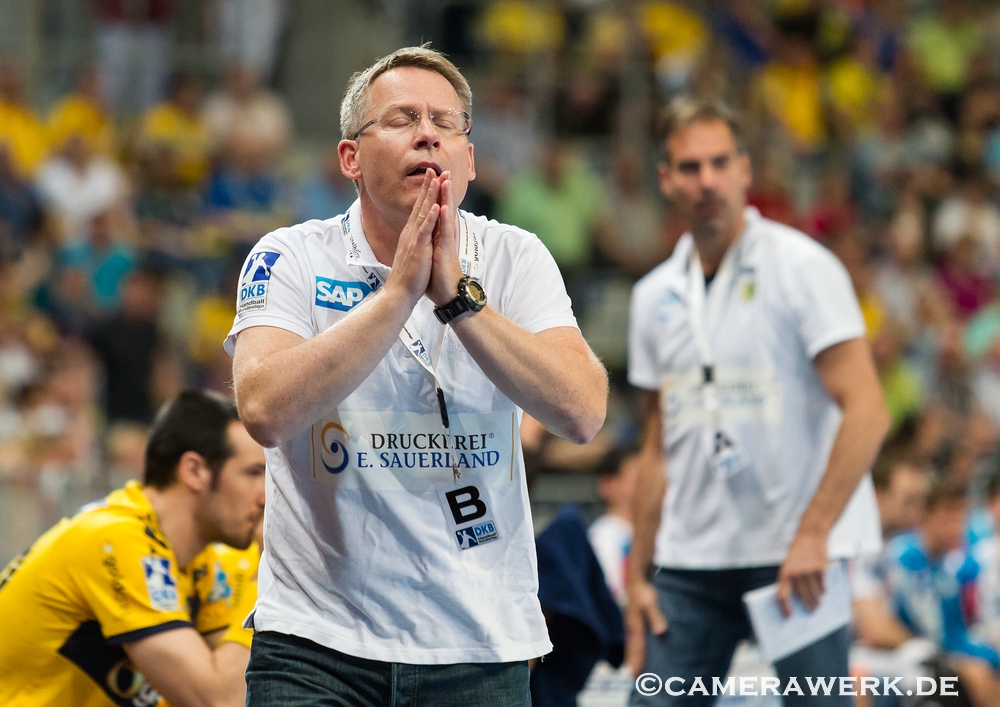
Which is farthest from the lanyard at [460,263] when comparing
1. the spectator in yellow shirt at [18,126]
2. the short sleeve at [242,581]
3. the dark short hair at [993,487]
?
the spectator in yellow shirt at [18,126]

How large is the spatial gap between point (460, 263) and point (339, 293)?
1.00 feet

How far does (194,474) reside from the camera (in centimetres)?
417

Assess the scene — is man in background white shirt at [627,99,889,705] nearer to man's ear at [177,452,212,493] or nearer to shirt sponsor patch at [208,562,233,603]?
shirt sponsor patch at [208,562,233,603]

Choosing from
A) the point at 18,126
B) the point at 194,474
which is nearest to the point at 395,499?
the point at 194,474

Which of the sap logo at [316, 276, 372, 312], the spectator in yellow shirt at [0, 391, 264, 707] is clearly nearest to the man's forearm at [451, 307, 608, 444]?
the sap logo at [316, 276, 372, 312]

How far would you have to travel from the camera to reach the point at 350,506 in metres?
3.00

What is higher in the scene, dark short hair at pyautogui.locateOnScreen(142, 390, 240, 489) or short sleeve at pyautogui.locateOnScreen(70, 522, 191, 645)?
dark short hair at pyautogui.locateOnScreen(142, 390, 240, 489)

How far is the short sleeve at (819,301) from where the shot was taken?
4.52 meters

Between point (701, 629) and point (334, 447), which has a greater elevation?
point (334, 447)

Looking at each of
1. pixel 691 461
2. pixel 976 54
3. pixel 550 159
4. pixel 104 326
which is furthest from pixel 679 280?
pixel 976 54

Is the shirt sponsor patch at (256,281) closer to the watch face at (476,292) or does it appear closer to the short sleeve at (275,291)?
the short sleeve at (275,291)

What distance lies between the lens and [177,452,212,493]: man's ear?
13.6 feet

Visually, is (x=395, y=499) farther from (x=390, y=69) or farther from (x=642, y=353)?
(x=642, y=353)

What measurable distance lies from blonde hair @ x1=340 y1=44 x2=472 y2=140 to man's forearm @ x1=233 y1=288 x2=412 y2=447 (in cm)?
54
